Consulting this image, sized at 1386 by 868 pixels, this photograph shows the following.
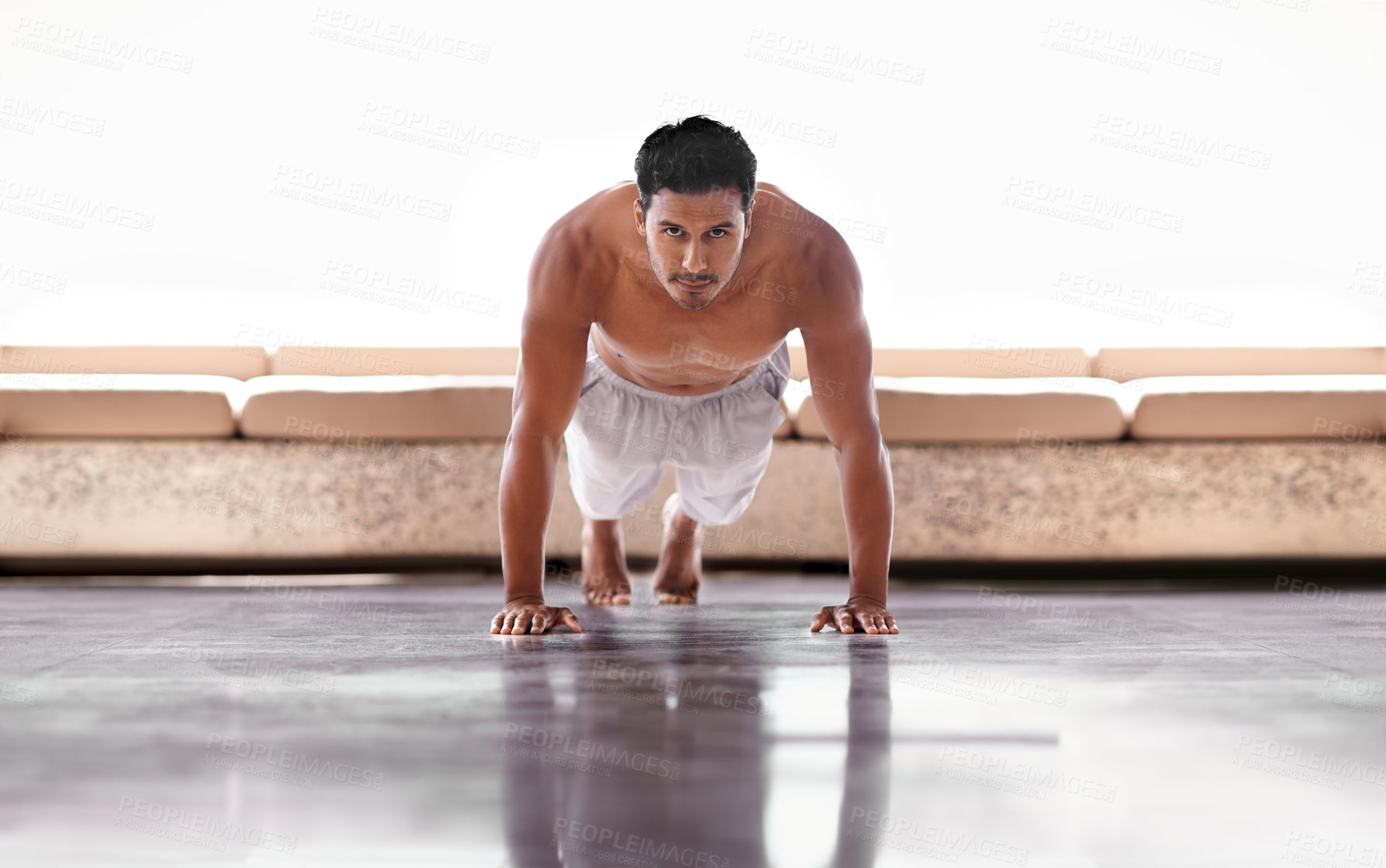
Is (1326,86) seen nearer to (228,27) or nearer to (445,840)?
(228,27)

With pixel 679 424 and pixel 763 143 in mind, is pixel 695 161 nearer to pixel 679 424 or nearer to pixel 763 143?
pixel 679 424

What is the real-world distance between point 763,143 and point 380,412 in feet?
7.51

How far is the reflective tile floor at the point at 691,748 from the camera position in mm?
730

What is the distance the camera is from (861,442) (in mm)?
1926

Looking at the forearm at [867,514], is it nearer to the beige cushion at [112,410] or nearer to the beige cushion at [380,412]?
the beige cushion at [380,412]

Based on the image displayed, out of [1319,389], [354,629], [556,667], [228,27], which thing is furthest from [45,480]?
[1319,389]

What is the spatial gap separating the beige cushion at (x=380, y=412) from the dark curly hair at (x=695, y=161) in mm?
1278

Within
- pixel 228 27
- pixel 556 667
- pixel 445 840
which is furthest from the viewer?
pixel 228 27

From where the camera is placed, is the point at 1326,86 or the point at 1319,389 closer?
the point at 1319,389

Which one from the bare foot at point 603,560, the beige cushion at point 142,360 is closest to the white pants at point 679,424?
the bare foot at point 603,560

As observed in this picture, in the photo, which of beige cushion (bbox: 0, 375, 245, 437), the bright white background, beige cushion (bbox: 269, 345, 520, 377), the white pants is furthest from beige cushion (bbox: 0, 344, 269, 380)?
the white pants

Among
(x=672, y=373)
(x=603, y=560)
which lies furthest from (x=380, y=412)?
(x=672, y=373)

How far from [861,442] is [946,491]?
1.07 meters

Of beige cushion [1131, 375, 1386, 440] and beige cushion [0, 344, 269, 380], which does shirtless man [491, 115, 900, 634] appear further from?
beige cushion [0, 344, 269, 380]
